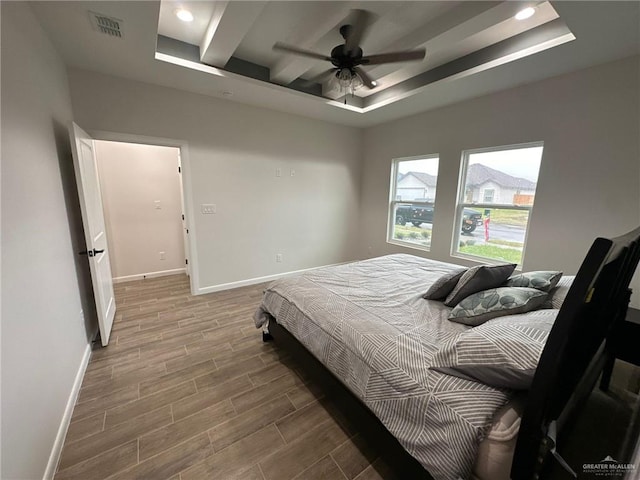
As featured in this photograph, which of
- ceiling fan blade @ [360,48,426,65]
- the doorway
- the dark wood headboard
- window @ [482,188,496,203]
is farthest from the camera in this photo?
the doorway

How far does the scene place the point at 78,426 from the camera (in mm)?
1584

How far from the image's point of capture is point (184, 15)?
215cm

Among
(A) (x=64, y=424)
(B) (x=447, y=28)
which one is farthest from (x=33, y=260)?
(B) (x=447, y=28)

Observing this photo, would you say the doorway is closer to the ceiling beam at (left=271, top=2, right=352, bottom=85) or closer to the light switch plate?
the light switch plate

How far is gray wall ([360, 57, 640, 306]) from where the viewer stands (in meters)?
2.39

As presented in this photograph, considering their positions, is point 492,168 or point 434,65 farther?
point 492,168

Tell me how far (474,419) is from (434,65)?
3428 millimetres

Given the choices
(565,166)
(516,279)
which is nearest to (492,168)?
(565,166)

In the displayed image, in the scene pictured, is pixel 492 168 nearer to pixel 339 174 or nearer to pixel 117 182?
pixel 339 174

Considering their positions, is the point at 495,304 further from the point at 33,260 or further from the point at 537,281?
the point at 33,260

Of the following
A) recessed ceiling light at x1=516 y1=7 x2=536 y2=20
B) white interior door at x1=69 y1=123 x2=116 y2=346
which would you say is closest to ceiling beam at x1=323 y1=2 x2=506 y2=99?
recessed ceiling light at x1=516 y1=7 x2=536 y2=20

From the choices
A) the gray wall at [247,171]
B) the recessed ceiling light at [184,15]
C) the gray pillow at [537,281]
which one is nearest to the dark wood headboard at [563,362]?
the gray pillow at [537,281]

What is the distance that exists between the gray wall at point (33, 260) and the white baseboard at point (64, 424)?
0.03 metres

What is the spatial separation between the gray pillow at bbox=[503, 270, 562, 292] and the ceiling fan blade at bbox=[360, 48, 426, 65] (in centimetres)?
185
